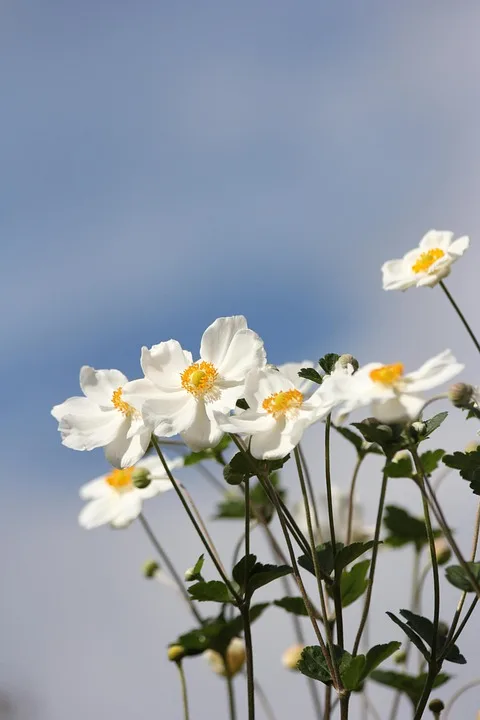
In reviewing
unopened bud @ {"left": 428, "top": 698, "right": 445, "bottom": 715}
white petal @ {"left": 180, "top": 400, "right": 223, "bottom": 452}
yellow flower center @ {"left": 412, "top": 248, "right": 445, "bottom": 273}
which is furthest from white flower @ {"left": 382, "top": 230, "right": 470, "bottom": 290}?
unopened bud @ {"left": 428, "top": 698, "right": 445, "bottom": 715}

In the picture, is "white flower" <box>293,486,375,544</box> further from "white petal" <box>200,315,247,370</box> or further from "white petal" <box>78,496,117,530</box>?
"white petal" <box>200,315,247,370</box>

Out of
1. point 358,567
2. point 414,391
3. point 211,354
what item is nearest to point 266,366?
point 211,354

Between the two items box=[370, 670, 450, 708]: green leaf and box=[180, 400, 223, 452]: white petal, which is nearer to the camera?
box=[180, 400, 223, 452]: white petal

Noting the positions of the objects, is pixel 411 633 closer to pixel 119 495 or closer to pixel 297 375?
pixel 297 375

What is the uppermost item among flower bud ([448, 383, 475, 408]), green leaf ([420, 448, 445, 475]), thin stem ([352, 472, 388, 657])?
green leaf ([420, 448, 445, 475])

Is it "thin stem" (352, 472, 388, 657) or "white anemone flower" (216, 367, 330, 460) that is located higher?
"white anemone flower" (216, 367, 330, 460)

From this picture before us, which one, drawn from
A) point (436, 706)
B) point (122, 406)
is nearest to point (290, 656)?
point (436, 706)

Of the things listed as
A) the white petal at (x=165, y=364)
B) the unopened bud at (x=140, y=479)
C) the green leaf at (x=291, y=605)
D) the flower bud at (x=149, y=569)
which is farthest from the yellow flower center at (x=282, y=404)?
the flower bud at (x=149, y=569)

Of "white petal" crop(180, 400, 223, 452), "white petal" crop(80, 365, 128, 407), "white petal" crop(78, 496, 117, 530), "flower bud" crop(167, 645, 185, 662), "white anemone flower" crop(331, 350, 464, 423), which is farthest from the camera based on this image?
"white petal" crop(78, 496, 117, 530)
